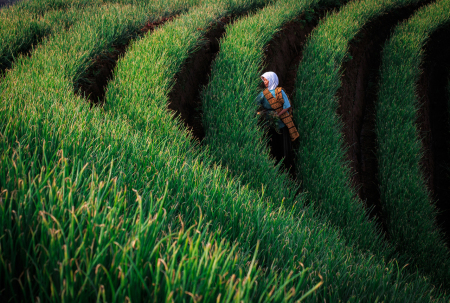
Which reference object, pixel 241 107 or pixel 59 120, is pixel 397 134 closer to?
pixel 241 107

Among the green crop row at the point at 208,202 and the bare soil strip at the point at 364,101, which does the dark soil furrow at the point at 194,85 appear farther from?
the bare soil strip at the point at 364,101

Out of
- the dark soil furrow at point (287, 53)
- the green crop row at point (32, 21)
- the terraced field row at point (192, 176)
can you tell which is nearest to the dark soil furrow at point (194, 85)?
the terraced field row at point (192, 176)

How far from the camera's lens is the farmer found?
13.3ft

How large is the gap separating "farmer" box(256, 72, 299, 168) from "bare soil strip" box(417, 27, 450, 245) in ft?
10.3

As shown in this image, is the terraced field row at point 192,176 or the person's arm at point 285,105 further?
the person's arm at point 285,105

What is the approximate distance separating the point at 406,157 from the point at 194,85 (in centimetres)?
391

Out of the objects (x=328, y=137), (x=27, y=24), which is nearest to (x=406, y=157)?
(x=328, y=137)

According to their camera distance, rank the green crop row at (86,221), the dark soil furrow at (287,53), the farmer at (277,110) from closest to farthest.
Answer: the green crop row at (86,221) < the farmer at (277,110) < the dark soil furrow at (287,53)

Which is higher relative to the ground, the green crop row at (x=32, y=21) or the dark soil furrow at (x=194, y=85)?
the green crop row at (x=32, y=21)

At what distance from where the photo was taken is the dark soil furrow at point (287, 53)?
5.27m

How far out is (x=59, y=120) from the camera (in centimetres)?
178

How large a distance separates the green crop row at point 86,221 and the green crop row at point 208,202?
10cm

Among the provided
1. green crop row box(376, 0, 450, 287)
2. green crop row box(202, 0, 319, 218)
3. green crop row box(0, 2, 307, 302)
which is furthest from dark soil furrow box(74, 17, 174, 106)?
green crop row box(376, 0, 450, 287)

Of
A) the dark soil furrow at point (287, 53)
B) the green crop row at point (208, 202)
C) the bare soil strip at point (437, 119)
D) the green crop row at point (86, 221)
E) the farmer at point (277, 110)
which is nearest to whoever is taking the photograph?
the green crop row at point (86, 221)
